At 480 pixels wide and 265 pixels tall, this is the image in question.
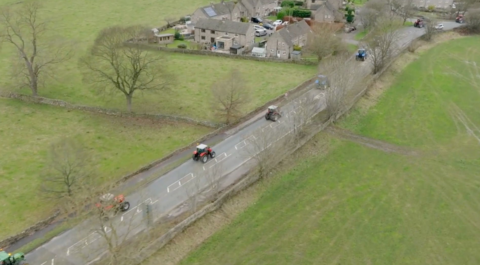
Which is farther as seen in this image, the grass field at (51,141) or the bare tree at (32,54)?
the bare tree at (32,54)

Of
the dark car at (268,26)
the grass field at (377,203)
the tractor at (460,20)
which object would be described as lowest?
the grass field at (377,203)

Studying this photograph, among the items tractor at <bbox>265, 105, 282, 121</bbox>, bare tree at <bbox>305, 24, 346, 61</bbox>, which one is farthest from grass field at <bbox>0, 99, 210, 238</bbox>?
bare tree at <bbox>305, 24, 346, 61</bbox>

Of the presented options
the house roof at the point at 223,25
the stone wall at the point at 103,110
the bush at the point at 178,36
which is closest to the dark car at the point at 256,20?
the house roof at the point at 223,25

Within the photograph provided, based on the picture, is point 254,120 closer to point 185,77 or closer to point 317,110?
point 317,110

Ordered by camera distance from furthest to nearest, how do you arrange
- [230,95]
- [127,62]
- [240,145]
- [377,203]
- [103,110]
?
1. [127,62]
2. [103,110]
3. [230,95]
4. [240,145]
5. [377,203]

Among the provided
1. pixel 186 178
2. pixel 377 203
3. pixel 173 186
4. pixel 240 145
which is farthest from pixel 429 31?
pixel 173 186

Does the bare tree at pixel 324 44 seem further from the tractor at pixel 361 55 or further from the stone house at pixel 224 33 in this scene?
the stone house at pixel 224 33

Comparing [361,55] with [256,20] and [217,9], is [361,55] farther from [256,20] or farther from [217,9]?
[217,9]
